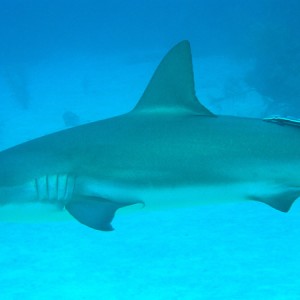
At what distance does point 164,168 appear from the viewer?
251cm

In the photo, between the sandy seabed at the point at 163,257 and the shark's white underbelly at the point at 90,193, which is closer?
the shark's white underbelly at the point at 90,193

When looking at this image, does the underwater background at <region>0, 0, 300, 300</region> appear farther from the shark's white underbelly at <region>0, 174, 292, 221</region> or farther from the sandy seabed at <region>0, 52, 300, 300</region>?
the shark's white underbelly at <region>0, 174, 292, 221</region>

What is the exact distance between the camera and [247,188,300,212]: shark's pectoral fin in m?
2.53

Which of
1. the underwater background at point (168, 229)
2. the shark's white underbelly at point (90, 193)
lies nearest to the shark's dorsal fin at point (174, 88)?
the shark's white underbelly at point (90, 193)

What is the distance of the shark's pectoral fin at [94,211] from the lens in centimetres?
228

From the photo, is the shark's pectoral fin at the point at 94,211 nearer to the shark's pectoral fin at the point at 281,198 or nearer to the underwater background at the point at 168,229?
the shark's pectoral fin at the point at 281,198

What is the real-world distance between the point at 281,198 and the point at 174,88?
0.99 m

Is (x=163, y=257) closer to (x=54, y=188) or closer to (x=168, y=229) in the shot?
(x=168, y=229)

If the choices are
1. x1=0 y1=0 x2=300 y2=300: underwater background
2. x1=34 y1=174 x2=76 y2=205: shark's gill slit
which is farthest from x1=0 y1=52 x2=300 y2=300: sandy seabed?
x1=34 y1=174 x2=76 y2=205: shark's gill slit

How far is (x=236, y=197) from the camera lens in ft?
8.50

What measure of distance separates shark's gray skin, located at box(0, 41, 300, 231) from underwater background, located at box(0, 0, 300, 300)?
2.22 meters

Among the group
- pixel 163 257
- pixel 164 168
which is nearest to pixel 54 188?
pixel 164 168

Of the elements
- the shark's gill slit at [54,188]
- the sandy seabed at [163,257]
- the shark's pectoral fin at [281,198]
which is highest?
the sandy seabed at [163,257]

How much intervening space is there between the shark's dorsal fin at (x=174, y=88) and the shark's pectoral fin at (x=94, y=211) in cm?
73
